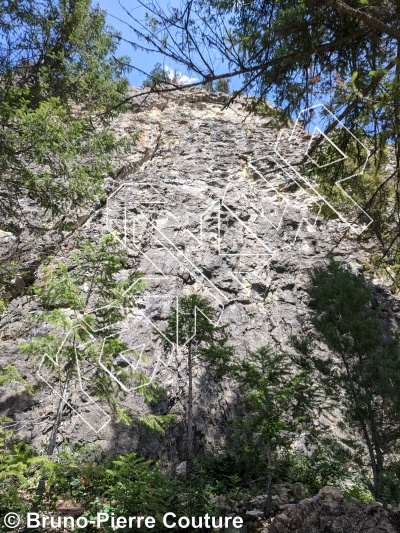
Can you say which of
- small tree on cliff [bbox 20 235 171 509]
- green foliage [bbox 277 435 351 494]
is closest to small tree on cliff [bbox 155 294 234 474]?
green foliage [bbox 277 435 351 494]

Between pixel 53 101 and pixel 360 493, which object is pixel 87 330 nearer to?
pixel 53 101

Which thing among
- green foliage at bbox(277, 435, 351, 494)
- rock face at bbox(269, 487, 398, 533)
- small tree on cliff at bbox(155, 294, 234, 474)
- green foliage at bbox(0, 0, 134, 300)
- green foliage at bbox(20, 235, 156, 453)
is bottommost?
rock face at bbox(269, 487, 398, 533)

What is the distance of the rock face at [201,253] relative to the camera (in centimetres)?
809

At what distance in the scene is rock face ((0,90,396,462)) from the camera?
8094 mm

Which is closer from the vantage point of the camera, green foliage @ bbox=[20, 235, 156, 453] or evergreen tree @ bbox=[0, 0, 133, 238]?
green foliage @ bbox=[20, 235, 156, 453]

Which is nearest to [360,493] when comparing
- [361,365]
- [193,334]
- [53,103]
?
[361,365]

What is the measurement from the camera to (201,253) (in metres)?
11.9

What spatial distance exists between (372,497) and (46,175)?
6.62m

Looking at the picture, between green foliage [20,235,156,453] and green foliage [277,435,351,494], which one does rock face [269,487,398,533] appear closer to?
green foliage [277,435,351,494]

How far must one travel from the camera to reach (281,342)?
9742mm

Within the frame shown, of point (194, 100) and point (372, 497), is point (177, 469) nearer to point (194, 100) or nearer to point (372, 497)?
point (372, 497)

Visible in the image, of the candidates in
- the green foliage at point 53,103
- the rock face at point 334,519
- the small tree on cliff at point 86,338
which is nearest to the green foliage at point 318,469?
the rock face at point 334,519

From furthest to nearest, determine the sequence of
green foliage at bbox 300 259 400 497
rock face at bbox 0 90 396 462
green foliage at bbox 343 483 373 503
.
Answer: rock face at bbox 0 90 396 462 < green foliage at bbox 300 259 400 497 < green foliage at bbox 343 483 373 503

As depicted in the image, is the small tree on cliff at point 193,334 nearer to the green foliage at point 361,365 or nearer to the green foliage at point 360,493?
the green foliage at point 361,365
